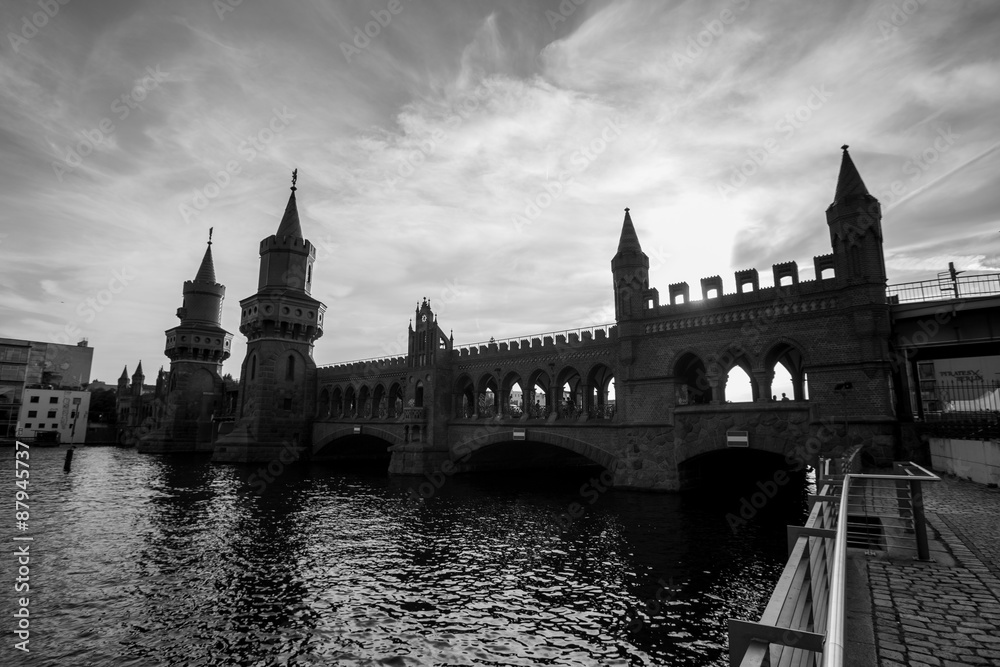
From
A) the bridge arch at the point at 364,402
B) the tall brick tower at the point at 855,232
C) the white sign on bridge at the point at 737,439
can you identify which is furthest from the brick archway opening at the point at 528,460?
the tall brick tower at the point at 855,232

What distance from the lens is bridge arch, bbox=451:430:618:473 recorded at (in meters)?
28.3

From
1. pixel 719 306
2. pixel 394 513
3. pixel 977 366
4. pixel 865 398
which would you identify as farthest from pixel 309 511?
pixel 977 366

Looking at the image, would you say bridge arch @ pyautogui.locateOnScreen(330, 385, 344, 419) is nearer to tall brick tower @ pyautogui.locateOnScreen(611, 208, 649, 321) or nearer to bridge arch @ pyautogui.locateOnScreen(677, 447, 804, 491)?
tall brick tower @ pyautogui.locateOnScreen(611, 208, 649, 321)

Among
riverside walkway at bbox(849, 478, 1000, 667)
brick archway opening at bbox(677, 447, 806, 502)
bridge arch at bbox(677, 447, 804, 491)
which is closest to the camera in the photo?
riverside walkway at bbox(849, 478, 1000, 667)

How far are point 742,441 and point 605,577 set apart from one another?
12573 millimetres

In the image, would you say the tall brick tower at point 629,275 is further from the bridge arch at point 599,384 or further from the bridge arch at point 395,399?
the bridge arch at point 395,399

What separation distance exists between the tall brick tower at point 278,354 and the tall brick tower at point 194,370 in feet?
50.5

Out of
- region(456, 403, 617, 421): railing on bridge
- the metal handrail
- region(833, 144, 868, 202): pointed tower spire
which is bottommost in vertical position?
the metal handrail

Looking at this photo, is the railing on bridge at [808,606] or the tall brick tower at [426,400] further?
the tall brick tower at [426,400]

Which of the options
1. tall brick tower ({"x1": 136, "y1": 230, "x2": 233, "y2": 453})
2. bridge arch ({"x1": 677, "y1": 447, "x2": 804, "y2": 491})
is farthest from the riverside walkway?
tall brick tower ({"x1": 136, "y1": 230, "x2": 233, "y2": 453})

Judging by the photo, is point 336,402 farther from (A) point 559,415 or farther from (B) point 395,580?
(B) point 395,580

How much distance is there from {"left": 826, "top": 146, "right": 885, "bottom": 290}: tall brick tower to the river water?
414 inches

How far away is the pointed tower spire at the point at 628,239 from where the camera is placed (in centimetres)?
2909

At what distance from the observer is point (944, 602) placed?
6.66 m
